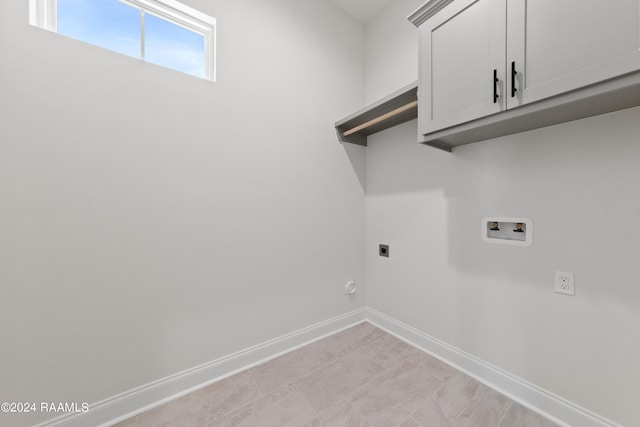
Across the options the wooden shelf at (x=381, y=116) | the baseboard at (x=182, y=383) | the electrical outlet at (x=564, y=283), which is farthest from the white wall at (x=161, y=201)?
the electrical outlet at (x=564, y=283)

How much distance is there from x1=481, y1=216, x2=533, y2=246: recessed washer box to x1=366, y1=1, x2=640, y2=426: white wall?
0.03 m

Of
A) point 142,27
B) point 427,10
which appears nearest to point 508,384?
point 427,10

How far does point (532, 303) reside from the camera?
1356 mm

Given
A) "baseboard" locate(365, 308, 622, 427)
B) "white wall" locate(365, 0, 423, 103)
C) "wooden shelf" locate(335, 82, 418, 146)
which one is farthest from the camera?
"white wall" locate(365, 0, 423, 103)

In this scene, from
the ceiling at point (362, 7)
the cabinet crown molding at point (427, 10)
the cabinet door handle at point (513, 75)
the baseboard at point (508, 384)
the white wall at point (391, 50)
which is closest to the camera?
the cabinet door handle at point (513, 75)

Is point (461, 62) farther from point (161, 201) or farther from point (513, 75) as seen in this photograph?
point (161, 201)

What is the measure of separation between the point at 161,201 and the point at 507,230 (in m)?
2.10

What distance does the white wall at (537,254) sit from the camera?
1098 millimetres

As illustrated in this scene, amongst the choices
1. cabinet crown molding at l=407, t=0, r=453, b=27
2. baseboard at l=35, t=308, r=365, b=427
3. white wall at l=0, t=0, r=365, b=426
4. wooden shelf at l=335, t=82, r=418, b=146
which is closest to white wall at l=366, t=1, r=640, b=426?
wooden shelf at l=335, t=82, r=418, b=146

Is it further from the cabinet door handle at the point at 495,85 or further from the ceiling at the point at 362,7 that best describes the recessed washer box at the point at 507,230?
the ceiling at the point at 362,7

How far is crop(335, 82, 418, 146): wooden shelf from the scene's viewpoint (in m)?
1.66

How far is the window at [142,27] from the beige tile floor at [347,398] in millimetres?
2050

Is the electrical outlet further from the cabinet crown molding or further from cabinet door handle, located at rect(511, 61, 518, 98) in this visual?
the cabinet crown molding

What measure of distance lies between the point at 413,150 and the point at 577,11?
3.64ft
